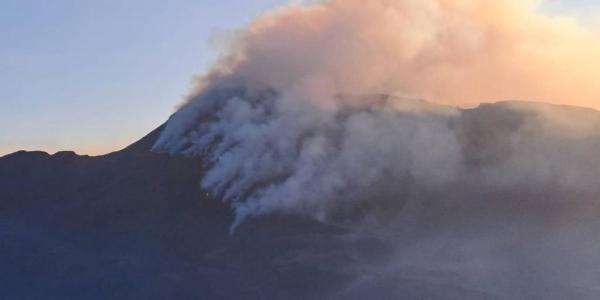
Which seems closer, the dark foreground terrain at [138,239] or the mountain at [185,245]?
the mountain at [185,245]

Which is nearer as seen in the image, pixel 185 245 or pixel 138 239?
pixel 185 245

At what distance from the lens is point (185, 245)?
7244cm

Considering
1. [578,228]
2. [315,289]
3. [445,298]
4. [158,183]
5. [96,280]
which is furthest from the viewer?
[158,183]

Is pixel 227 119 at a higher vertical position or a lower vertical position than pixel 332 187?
higher

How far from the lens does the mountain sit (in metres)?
60.7

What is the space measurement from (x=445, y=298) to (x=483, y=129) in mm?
36697

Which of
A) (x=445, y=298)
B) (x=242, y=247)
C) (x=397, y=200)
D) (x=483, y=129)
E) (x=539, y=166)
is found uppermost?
(x=483, y=129)

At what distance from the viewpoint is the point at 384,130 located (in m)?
85.9

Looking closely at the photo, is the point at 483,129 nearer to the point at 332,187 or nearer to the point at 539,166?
the point at 539,166

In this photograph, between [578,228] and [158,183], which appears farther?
[158,183]

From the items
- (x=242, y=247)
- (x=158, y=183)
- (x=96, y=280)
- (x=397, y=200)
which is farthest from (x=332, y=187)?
(x=96, y=280)

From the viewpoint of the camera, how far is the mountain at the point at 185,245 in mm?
60656

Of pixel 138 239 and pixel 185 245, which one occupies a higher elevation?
pixel 138 239

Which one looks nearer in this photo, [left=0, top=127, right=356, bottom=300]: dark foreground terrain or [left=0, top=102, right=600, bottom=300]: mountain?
[left=0, top=102, right=600, bottom=300]: mountain
